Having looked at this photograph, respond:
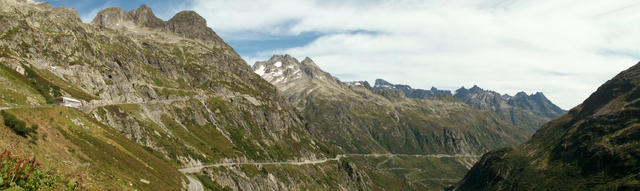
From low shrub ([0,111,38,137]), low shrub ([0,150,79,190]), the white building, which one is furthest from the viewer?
the white building

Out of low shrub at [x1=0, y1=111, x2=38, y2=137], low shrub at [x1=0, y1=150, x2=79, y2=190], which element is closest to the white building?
low shrub at [x1=0, y1=111, x2=38, y2=137]

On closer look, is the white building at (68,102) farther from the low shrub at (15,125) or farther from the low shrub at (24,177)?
the low shrub at (24,177)

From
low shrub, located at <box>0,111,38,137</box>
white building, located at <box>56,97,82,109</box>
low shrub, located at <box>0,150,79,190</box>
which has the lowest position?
low shrub, located at <box>0,150,79,190</box>

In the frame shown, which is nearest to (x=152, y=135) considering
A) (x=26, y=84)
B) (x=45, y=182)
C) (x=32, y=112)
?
(x=26, y=84)

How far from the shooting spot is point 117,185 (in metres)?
58.5

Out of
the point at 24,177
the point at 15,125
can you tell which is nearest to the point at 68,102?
the point at 15,125

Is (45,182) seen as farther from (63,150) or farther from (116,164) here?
(116,164)

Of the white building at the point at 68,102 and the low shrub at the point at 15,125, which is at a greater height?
the white building at the point at 68,102

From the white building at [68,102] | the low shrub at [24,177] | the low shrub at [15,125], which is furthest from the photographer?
the white building at [68,102]

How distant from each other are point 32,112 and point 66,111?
17.8 meters

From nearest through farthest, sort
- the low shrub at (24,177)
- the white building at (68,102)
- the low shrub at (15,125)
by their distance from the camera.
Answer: the low shrub at (24,177) → the low shrub at (15,125) → the white building at (68,102)

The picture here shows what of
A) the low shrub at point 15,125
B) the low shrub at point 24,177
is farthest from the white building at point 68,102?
the low shrub at point 24,177

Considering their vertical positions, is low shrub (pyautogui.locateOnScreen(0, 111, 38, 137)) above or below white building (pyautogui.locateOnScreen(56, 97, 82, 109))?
below

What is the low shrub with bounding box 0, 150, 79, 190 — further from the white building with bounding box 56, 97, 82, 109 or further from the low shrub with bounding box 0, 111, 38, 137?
the white building with bounding box 56, 97, 82, 109
